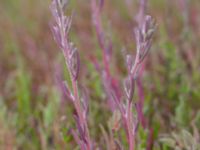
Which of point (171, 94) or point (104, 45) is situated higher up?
point (104, 45)

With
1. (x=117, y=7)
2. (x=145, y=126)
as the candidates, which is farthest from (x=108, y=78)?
(x=117, y=7)

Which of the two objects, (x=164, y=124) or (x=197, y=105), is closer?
(x=164, y=124)

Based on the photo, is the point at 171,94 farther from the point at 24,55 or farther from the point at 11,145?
the point at 24,55

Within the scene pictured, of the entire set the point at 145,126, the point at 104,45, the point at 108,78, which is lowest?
the point at 145,126

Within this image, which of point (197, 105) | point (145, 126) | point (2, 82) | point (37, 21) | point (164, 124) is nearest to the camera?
point (145, 126)

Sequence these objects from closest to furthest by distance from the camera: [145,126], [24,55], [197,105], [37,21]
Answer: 1. [145,126]
2. [197,105]
3. [24,55]
4. [37,21]

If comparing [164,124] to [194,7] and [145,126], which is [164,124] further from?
[194,7]

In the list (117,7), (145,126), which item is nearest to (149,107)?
(145,126)
